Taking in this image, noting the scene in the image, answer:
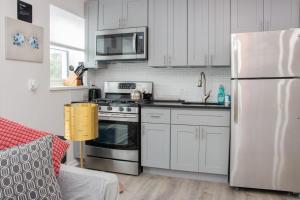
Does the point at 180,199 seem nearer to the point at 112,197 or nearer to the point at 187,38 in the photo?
the point at 112,197

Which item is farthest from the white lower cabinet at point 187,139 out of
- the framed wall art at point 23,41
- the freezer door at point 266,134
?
the framed wall art at point 23,41

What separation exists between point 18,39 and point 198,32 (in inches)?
81.3

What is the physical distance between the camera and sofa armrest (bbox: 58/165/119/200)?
1369mm

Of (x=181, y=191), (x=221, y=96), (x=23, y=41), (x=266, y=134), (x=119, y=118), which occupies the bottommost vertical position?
(x=181, y=191)

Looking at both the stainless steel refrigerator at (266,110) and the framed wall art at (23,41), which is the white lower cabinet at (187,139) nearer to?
the stainless steel refrigerator at (266,110)

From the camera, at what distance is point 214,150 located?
3.02m

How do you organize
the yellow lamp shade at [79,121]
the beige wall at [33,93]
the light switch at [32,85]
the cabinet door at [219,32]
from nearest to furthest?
1. the yellow lamp shade at [79,121]
2. the beige wall at [33,93]
3. the light switch at [32,85]
4. the cabinet door at [219,32]

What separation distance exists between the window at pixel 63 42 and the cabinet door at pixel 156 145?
139cm

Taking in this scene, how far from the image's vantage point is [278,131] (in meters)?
2.67

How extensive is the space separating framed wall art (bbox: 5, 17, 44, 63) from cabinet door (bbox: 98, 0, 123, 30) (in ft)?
3.34

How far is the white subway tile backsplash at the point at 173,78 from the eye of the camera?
11.6 feet

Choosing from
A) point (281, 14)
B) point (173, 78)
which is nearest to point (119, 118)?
point (173, 78)

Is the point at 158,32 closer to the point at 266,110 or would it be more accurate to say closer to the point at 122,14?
the point at 122,14

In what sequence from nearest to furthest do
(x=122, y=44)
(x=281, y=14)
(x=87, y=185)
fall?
(x=87, y=185) → (x=281, y=14) → (x=122, y=44)
